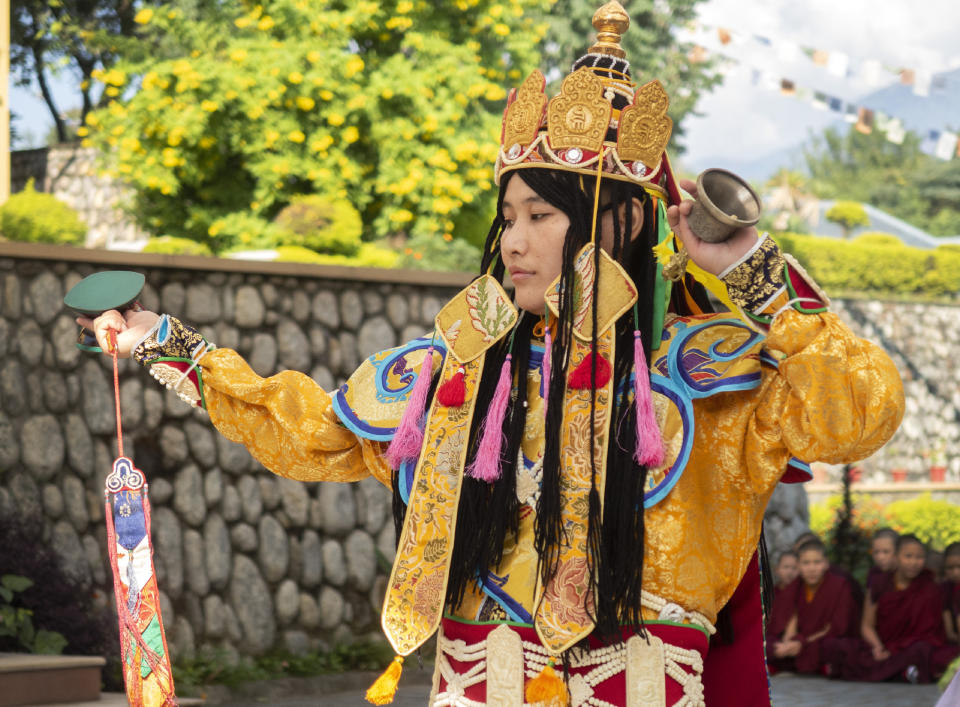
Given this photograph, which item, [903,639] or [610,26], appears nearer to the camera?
[610,26]

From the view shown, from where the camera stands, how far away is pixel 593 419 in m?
2.34

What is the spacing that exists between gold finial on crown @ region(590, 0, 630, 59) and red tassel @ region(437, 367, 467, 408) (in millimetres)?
669

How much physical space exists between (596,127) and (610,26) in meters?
0.24

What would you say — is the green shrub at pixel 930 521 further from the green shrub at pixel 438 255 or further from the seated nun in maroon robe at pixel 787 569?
the green shrub at pixel 438 255

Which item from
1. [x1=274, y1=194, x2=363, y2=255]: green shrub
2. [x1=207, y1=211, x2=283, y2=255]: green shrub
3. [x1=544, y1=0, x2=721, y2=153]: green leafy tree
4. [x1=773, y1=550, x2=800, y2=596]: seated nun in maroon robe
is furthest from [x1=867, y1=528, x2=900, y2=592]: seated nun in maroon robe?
[x1=544, y1=0, x2=721, y2=153]: green leafy tree

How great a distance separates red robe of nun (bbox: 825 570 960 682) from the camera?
8.20 meters

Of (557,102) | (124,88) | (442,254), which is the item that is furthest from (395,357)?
(124,88)

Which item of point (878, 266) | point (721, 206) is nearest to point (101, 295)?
point (721, 206)

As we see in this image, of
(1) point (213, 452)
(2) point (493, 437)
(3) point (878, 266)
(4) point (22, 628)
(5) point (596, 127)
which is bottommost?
(4) point (22, 628)

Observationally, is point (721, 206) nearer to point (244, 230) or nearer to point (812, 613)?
point (812, 613)

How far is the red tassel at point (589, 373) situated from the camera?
2.37m

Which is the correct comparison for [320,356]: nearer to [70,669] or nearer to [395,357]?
[70,669]

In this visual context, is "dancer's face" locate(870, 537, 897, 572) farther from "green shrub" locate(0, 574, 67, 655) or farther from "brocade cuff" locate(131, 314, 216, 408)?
"brocade cuff" locate(131, 314, 216, 408)

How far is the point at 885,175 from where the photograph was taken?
4969 cm
